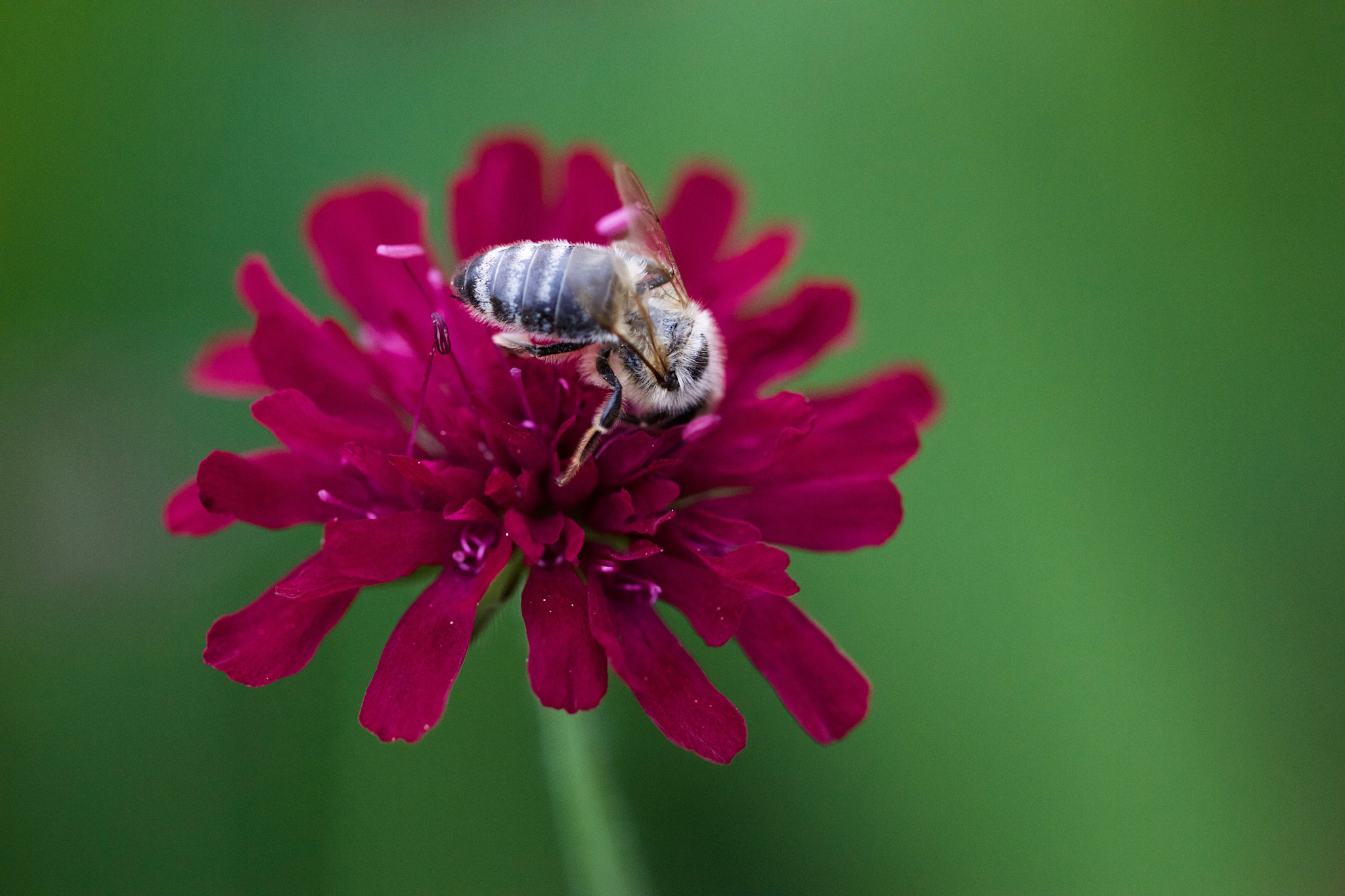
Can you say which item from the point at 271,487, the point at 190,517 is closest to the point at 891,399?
the point at 271,487

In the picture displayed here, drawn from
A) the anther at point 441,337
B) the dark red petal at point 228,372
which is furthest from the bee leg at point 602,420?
the dark red petal at point 228,372

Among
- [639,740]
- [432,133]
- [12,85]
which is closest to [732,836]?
[639,740]

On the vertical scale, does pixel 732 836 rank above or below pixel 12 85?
below

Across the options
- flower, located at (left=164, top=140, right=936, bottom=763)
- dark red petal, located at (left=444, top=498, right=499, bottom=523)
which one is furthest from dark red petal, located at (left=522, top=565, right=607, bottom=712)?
dark red petal, located at (left=444, top=498, right=499, bottom=523)

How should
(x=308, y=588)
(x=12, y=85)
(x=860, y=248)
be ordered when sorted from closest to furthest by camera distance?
(x=308, y=588) < (x=12, y=85) < (x=860, y=248)

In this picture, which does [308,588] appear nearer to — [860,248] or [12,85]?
[860,248]
